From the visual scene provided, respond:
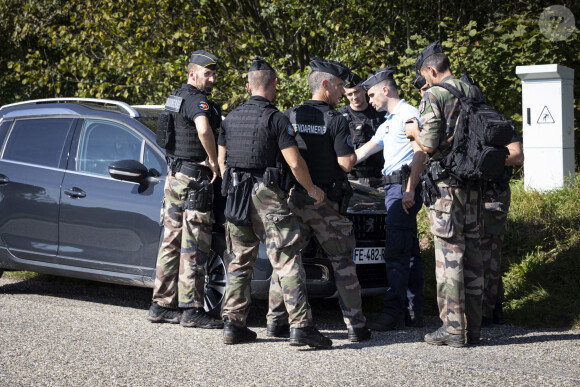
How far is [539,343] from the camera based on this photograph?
208 inches

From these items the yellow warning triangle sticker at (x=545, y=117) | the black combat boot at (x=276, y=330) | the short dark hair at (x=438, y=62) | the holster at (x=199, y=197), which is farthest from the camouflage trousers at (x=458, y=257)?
the yellow warning triangle sticker at (x=545, y=117)

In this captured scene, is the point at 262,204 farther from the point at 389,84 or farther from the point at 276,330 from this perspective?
the point at 389,84

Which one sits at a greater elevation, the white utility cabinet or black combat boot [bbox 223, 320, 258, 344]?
the white utility cabinet

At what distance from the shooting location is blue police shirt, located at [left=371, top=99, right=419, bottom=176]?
575 centimetres

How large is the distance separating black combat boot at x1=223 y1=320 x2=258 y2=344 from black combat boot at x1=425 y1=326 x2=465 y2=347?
1.24 metres

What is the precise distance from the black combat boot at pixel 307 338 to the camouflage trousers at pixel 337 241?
292mm

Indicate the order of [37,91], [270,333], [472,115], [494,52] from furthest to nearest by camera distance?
[37,91], [494,52], [270,333], [472,115]

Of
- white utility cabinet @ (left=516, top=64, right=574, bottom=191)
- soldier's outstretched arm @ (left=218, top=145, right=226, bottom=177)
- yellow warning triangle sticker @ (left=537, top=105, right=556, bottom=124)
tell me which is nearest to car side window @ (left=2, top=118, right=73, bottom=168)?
soldier's outstretched arm @ (left=218, top=145, right=226, bottom=177)

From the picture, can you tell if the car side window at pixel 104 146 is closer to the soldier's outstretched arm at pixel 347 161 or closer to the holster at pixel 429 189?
the soldier's outstretched arm at pixel 347 161

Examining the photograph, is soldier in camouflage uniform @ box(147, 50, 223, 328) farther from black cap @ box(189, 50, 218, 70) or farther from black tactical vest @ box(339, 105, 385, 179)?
black tactical vest @ box(339, 105, 385, 179)

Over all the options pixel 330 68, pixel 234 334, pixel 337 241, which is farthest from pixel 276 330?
pixel 330 68

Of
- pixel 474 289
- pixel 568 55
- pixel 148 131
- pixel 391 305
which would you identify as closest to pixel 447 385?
pixel 474 289

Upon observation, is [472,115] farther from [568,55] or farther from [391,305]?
[568,55]

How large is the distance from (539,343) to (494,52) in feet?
20.1
